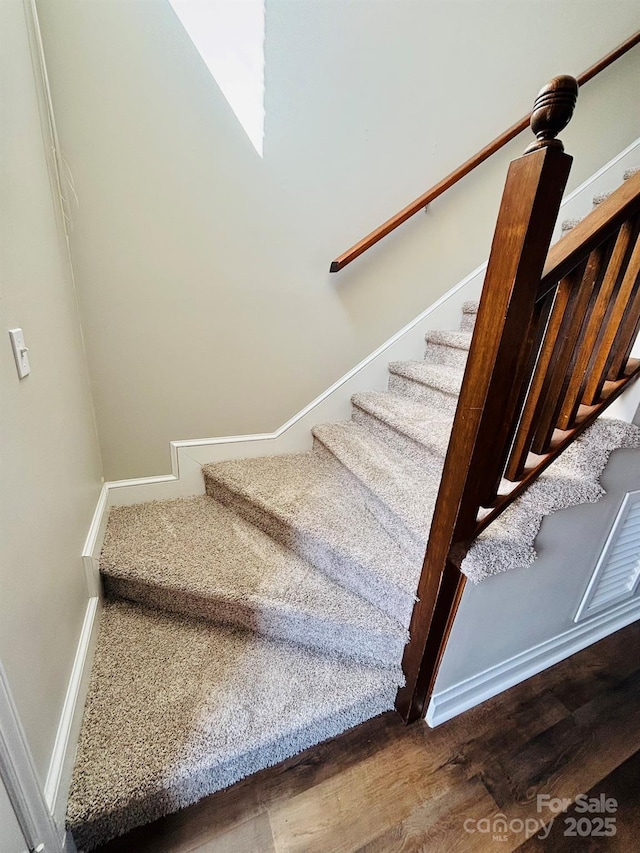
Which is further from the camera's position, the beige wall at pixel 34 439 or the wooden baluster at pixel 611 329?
the wooden baluster at pixel 611 329

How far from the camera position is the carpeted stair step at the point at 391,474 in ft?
3.97

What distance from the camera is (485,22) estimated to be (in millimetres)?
1652

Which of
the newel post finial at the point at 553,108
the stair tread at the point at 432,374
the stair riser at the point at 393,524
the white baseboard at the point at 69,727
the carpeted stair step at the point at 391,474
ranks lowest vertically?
the white baseboard at the point at 69,727

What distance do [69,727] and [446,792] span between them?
1.04m

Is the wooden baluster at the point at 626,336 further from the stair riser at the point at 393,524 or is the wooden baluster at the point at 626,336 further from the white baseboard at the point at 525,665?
the white baseboard at the point at 525,665

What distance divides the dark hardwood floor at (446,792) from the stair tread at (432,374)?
1212mm

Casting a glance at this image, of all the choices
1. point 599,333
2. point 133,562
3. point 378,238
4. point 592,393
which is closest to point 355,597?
point 133,562

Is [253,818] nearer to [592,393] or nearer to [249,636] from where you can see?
[249,636]

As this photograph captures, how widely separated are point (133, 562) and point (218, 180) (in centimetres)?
151

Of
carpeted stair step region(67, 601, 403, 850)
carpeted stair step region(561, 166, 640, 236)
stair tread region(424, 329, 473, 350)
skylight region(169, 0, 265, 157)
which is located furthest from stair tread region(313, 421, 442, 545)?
carpeted stair step region(561, 166, 640, 236)

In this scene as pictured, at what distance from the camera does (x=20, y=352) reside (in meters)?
0.81

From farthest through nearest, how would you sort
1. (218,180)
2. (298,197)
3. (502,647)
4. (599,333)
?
(298,197) < (218,180) < (502,647) < (599,333)

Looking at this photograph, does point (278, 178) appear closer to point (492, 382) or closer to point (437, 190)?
point (437, 190)

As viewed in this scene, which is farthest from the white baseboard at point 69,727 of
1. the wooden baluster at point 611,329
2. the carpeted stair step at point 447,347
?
the carpeted stair step at point 447,347
